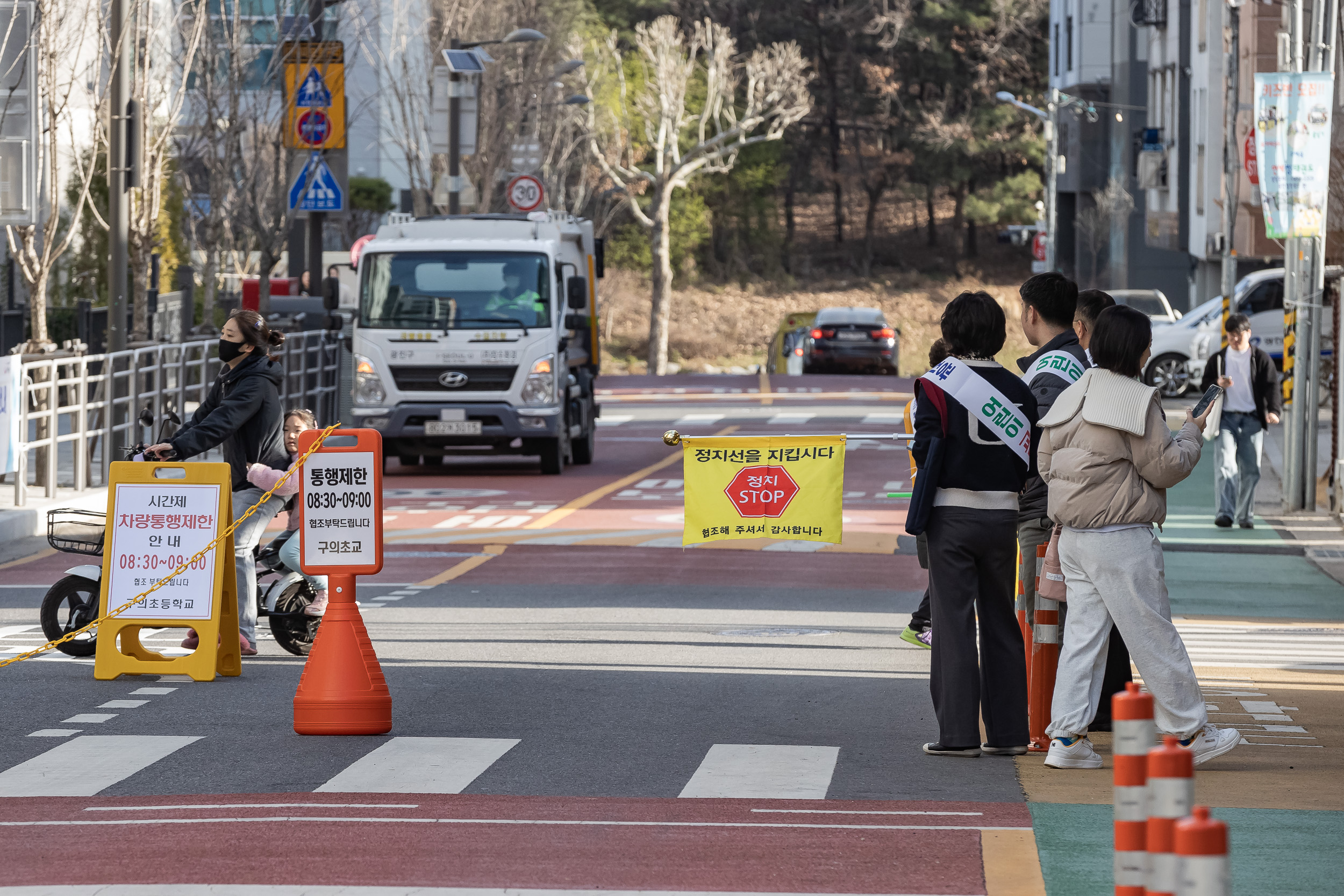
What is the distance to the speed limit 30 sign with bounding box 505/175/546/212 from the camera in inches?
1613

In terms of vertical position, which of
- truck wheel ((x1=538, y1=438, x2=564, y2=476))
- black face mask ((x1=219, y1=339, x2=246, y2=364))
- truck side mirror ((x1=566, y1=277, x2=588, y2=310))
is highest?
truck side mirror ((x1=566, y1=277, x2=588, y2=310))

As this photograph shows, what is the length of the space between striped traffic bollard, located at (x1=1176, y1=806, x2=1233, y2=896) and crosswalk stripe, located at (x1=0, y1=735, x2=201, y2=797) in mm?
5141

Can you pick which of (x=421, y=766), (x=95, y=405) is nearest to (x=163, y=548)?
(x=421, y=766)

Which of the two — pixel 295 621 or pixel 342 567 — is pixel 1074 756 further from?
pixel 295 621

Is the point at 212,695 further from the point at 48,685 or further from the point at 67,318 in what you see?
the point at 67,318

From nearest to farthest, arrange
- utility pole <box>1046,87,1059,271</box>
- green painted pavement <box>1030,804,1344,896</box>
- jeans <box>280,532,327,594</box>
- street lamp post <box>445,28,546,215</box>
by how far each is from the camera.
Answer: green painted pavement <box>1030,804,1344,896</box> < jeans <box>280,532,327,594</box> < street lamp post <box>445,28,546,215</box> < utility pole <box>1046,87,1059,271</box>

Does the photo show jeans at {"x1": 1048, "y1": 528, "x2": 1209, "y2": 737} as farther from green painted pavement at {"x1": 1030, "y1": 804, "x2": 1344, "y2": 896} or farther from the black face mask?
the black face mask

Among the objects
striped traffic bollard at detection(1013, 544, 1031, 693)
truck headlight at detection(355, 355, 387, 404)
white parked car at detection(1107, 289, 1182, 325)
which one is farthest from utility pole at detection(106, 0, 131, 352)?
white parked car at detection(1107, 289, 1182, 325)

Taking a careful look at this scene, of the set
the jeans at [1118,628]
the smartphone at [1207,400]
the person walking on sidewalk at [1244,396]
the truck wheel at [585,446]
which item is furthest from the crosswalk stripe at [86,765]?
the truck wheel at [585,446]

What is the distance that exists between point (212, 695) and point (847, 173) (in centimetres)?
7493

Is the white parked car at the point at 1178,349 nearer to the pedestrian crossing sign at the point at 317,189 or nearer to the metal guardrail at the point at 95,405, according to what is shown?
the pedestrian crossing sign at the point at 317,189

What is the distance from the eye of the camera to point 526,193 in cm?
4119

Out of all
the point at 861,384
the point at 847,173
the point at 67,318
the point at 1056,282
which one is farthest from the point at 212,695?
the point at 847,173

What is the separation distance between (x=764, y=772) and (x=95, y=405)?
12.7 meters
